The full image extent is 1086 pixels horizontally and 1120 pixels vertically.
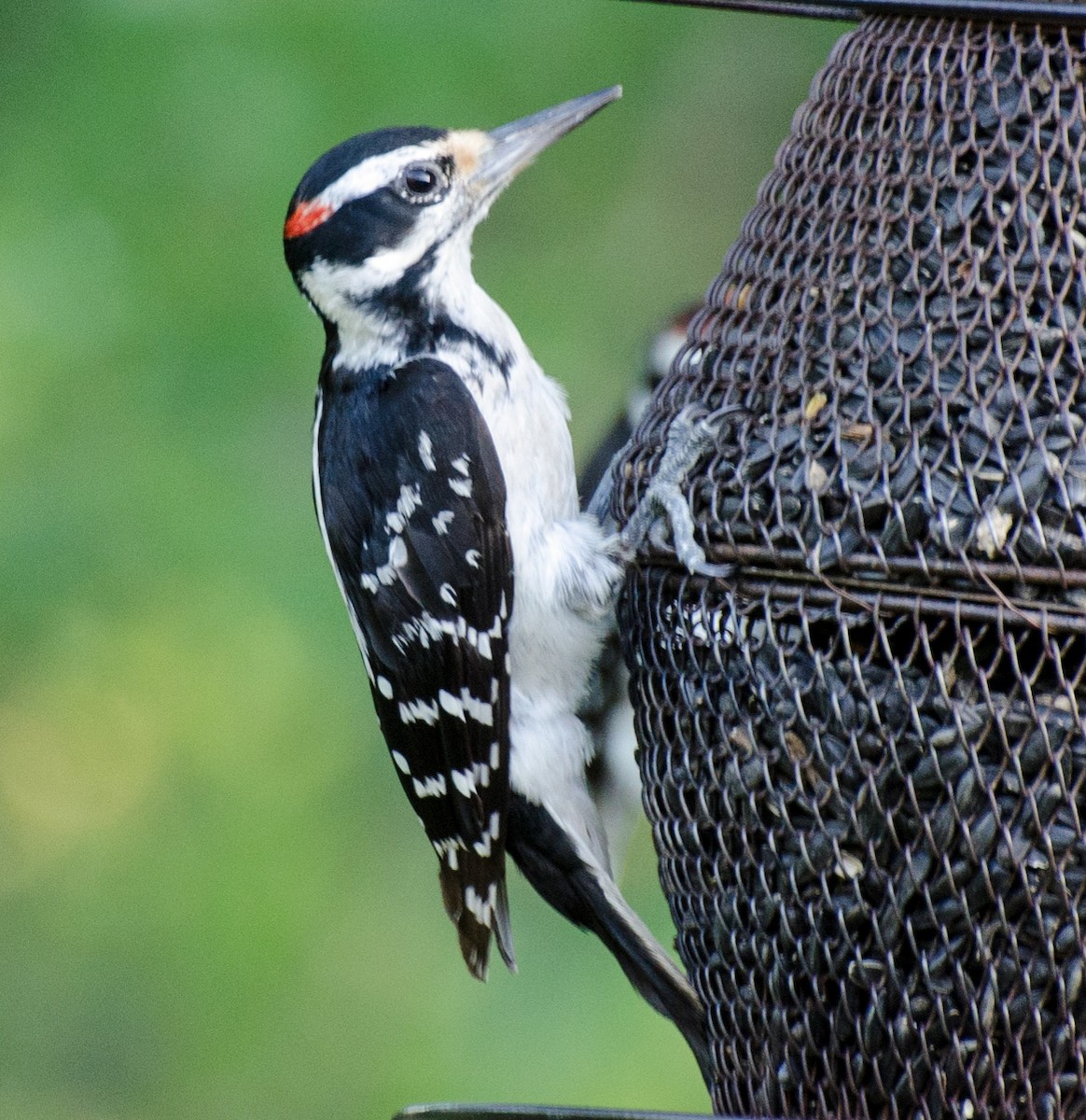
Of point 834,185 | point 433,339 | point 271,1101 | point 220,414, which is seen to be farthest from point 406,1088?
point 834,185

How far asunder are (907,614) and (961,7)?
66 cm

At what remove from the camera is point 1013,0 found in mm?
1962

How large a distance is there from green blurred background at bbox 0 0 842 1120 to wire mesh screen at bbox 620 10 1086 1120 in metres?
1.70

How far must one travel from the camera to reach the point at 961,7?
6.19ft

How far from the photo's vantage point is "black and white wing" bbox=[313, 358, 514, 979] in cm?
257

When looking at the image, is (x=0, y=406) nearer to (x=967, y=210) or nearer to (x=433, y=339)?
(x=433, y=339)

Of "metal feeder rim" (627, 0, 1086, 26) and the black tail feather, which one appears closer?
"metal feeder rim" (627, 0, 1086, 26)

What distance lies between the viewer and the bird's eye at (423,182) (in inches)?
108

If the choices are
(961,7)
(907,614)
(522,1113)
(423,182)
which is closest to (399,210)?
(423,182)

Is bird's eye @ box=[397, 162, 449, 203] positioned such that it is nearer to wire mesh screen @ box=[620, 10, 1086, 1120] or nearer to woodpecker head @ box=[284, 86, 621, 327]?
woodpecker head @ box=[284, 86, 621, 327]

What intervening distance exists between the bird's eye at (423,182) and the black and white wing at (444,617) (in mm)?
272

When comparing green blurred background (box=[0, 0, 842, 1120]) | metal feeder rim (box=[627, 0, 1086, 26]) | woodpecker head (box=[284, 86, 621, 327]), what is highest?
metal feeder rim (box=[627, 0, 1086, 26])

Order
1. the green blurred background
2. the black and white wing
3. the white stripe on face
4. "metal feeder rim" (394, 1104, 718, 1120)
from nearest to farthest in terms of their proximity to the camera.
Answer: "metal feeder rim" (394, 1104, 718, 1120), the black and white wing, the white stripe on face, the green blurred background

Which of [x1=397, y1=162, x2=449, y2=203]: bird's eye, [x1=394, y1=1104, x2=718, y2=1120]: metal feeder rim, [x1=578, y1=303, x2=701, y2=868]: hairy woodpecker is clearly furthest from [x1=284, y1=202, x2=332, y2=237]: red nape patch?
[x1=394, y1=1104, x2=718, y2=1120]: metal feeder rim
